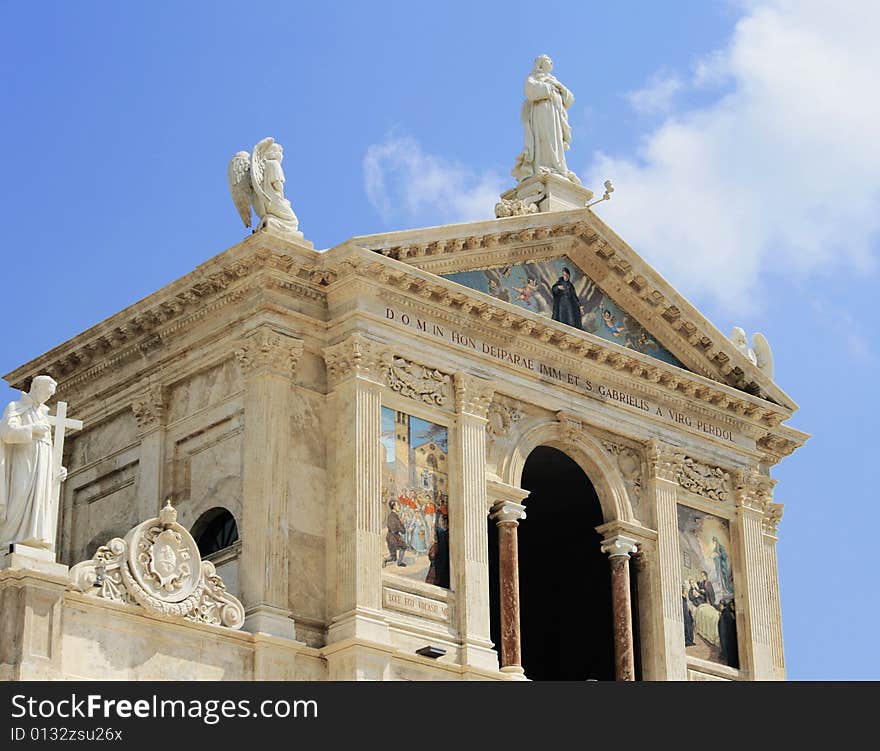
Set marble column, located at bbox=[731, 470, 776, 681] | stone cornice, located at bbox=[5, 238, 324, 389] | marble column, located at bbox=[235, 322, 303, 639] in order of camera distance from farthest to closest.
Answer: marble column, located at bbox=[731, 470, 776, 681] → stone cornice, located at bbox=[5, 238, 324, 389] → marble column, located at bbox=[235, 322, 303, 639]

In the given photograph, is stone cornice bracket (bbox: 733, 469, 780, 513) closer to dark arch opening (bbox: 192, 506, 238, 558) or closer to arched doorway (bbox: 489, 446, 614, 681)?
arched doorway (bbox: 489, 446, 614, 681)

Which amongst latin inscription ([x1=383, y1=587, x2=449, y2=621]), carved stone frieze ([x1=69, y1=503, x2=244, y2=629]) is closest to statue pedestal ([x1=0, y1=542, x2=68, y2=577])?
carved stone frieze ([x1=69, y1=503, x2=244, y2=629])

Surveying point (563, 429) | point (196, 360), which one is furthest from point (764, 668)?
point (196, 360)

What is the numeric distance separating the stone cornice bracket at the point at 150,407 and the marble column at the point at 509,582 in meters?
5.42

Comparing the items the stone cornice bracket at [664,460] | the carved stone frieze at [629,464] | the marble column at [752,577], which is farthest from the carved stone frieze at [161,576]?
the marble column at [752,577]

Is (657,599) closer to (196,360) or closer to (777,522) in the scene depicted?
(777,522)

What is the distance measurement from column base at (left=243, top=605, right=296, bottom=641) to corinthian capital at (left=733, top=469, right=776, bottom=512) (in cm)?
977

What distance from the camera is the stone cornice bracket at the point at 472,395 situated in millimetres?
36656

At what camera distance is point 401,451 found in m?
35.8

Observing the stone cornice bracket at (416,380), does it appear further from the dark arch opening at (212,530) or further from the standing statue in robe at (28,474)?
the standing statue in robe at (28,474)

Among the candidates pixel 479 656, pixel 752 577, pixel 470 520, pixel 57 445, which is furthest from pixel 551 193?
pixel 57 445

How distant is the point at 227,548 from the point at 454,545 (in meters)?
3.43

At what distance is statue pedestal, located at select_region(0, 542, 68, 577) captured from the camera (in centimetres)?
3073
